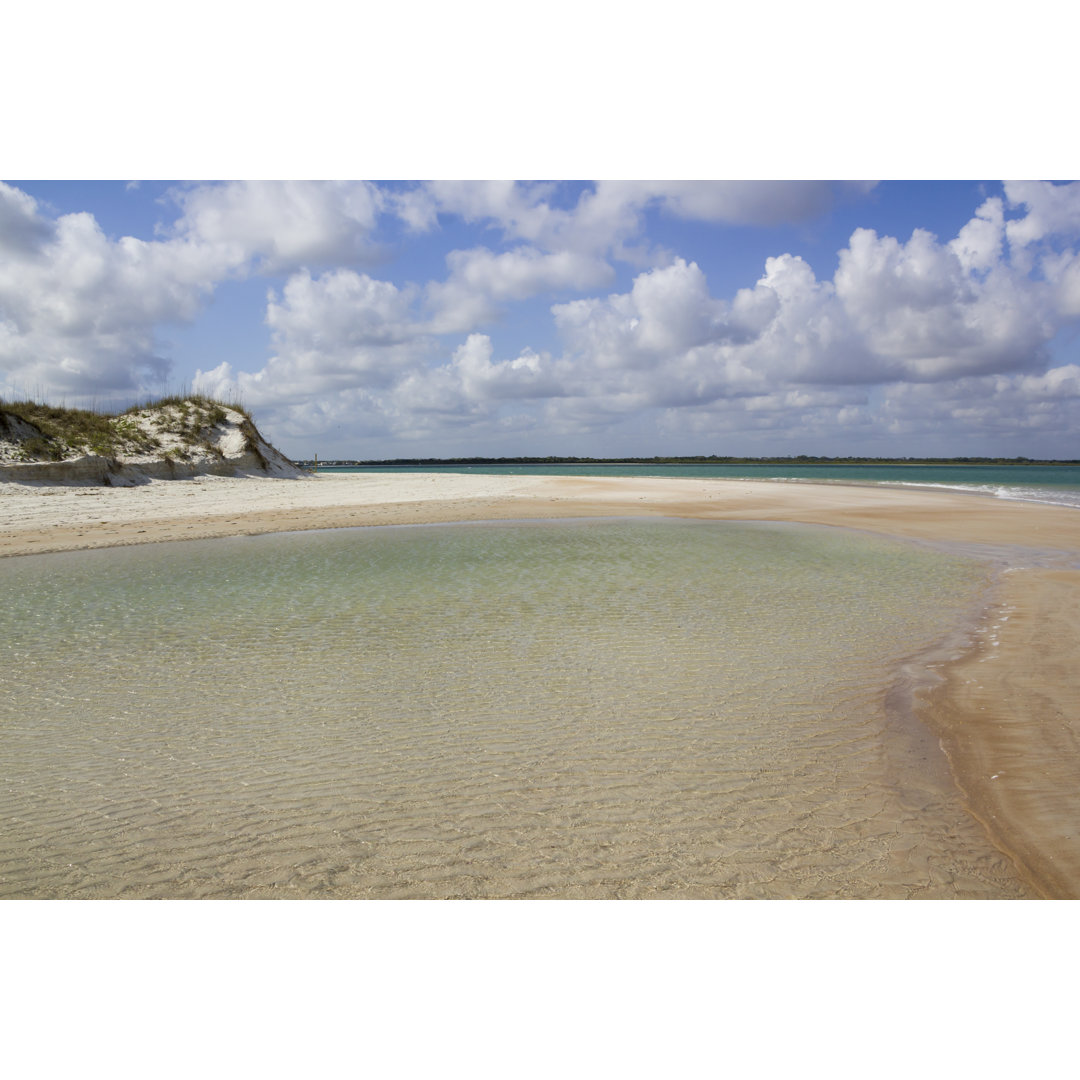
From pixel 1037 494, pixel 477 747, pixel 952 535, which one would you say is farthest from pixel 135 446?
pixel 1037 494

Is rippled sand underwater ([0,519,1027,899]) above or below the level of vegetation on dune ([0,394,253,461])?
below

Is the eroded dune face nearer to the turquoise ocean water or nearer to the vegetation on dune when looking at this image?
the vegetation on dune

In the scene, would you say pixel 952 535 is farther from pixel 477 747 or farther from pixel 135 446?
pixel 135 446

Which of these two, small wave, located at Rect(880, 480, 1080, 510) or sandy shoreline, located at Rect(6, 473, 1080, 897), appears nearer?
sandy shoreline, located at Rect(6, 473, 1080, 897)

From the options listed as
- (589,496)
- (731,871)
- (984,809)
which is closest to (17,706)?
(731,871)

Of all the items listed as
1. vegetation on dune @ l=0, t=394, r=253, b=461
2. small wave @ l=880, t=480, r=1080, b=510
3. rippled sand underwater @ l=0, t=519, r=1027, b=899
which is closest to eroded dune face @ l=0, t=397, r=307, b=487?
vegetation on dune @ l=0, t=394, r=253, b=461

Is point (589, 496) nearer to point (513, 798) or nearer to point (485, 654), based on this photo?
point (485, 654)

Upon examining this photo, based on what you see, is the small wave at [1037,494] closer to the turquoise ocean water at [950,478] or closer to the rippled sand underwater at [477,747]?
the turquoise ocean water at [950,478]
